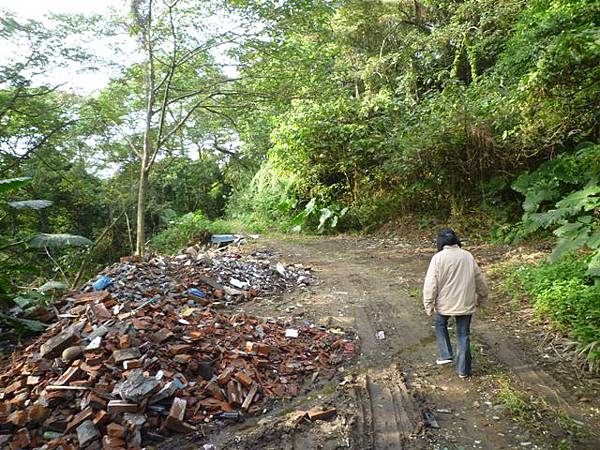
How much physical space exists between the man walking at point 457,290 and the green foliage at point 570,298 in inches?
44.9

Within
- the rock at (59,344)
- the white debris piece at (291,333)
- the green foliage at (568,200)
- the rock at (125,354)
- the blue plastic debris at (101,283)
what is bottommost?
the white debris piece at (291,333)

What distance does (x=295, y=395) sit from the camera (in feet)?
13.1

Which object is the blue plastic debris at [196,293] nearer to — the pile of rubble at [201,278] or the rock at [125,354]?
the pile of rubble at [201,278]

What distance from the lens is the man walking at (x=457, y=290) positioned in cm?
403

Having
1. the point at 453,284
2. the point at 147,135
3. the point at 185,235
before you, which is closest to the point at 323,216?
the point at 185,235

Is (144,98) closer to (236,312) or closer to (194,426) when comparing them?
(236,312)

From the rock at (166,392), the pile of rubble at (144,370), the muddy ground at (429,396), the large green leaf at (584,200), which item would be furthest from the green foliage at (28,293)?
the large green leaf at (584,200)

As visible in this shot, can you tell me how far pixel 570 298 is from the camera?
4.70 meters

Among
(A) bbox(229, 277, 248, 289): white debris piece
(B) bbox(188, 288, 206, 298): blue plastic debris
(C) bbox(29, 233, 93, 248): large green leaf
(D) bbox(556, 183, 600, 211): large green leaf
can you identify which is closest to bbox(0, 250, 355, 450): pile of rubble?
(B) bbox(188, 288, 206, 298): blue plastic debris

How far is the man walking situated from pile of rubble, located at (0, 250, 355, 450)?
4.11 feet

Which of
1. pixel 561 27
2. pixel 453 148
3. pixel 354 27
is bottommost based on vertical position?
pixel 453 148

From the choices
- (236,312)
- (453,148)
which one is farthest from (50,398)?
(453,148)

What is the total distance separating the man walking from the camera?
4027 mm

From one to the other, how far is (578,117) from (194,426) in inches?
287
